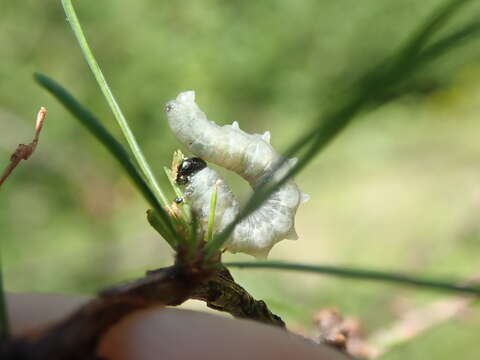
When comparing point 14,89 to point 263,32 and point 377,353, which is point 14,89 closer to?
point 263,32

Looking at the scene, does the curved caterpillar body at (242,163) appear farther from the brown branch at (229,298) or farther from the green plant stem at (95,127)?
the green plant stem at (95,127)

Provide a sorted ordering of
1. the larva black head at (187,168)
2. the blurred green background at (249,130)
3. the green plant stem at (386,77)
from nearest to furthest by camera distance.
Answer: the green plant stem at (386,77)
the larva black head at (187,168)
the blurred green background at (249,130)

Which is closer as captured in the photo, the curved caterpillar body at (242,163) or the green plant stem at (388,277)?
the green plant stem at (388,277)

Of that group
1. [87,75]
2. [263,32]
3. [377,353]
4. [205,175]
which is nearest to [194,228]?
[205,175]

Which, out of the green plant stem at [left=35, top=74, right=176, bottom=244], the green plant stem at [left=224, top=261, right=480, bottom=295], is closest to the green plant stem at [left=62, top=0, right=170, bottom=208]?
the green plant stem at [left=35, top=74, right=176, bottom=244]

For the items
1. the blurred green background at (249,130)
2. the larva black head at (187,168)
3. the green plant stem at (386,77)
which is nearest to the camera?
the green plant stem at (386,77)

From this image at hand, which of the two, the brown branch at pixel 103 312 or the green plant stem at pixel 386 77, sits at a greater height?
the green plant stem at pixel 386 77

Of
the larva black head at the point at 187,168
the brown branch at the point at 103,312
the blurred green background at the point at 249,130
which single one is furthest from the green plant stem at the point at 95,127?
the blurred green background at the point at 249,130
